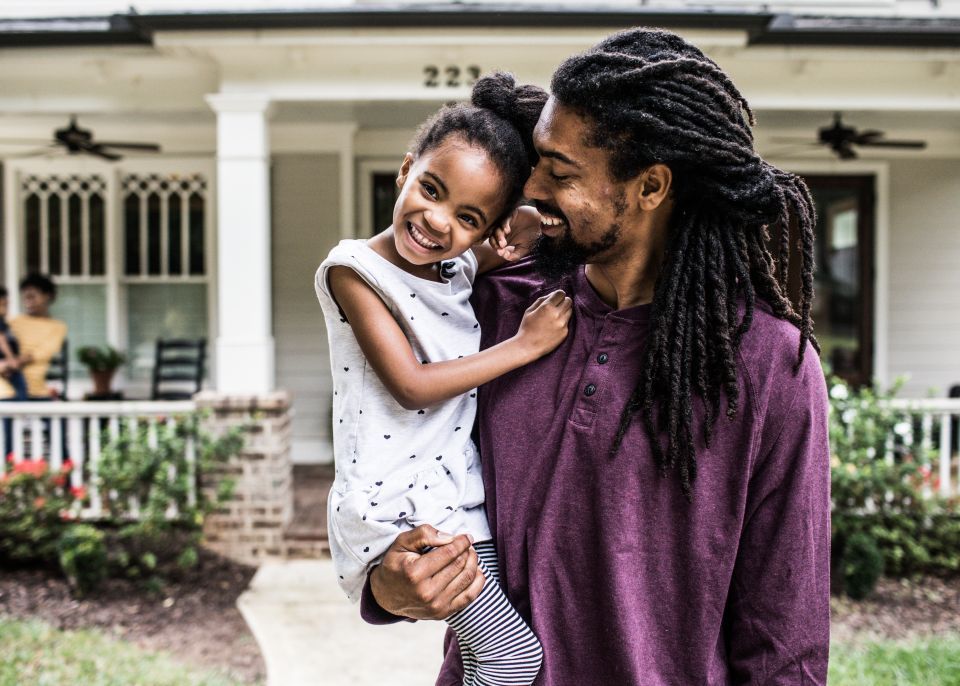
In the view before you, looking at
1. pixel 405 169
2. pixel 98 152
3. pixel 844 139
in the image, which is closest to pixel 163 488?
pixel 98 152

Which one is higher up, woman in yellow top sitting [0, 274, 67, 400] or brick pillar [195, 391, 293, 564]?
woman in yellow top sitting [0, 274, 67, 400]

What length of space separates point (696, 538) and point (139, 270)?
7916 mm

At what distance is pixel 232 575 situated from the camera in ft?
18.5

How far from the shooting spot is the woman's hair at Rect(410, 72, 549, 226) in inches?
64.0

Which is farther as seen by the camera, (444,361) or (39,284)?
(39,284)

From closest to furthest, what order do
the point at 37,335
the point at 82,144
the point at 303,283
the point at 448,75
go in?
the point at 448,75 → the point at 37,335 → the point at 82,144 → the point at 303,283

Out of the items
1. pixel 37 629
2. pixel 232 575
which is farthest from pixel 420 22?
pixel 37 629

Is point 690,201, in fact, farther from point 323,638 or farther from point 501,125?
point 323,638

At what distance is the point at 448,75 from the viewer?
5859 mm

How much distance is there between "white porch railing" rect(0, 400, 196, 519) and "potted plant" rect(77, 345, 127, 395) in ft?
4.58

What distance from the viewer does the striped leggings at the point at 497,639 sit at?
4.71 feet

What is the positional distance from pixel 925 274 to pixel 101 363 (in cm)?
825

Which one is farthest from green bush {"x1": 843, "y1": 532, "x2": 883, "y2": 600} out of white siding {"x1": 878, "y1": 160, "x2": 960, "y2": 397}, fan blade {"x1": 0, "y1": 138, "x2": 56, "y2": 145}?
fan blade {"x1": 0, "y1": 138, "x2": 56, "y2": 145}

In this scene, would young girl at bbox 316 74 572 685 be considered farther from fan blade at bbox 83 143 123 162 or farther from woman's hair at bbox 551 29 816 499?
fan blade at bbox 83 143 123 162
